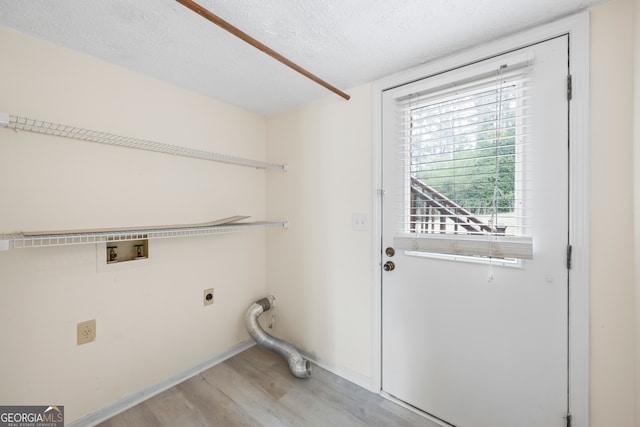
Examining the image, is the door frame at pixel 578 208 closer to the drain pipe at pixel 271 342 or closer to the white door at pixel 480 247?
the white door at pixel 480 247

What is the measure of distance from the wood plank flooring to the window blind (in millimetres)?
1064

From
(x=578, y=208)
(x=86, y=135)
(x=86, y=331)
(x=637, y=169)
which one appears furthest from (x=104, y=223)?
(x=637, y=169)

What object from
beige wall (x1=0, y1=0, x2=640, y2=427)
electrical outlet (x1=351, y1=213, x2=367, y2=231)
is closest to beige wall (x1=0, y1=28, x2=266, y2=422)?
beige wall (x1=0, y1=0, x2=640, y2=427)

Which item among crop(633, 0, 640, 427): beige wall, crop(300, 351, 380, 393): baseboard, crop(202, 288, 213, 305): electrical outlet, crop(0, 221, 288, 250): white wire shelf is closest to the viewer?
crop(633, 0, 640, 427): beige wall

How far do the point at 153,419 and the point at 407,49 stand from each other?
261 cm

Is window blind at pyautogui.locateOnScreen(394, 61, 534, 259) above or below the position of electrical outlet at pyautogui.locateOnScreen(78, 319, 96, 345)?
above

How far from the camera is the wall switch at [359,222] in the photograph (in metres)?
→ 1.82

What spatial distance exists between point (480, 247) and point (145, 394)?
2.28 metres

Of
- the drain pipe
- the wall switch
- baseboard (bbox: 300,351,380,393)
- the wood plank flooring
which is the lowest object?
the wood plank flooring

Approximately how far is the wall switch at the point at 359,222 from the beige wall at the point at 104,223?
1.05m

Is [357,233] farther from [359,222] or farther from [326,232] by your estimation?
[326,232]

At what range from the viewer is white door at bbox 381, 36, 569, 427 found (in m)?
1.20

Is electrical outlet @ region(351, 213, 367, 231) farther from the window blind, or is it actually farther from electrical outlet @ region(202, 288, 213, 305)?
electrical outlet @ region(202, 288, 213, 305)

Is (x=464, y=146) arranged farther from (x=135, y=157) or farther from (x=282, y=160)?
(x=135, y=157)
